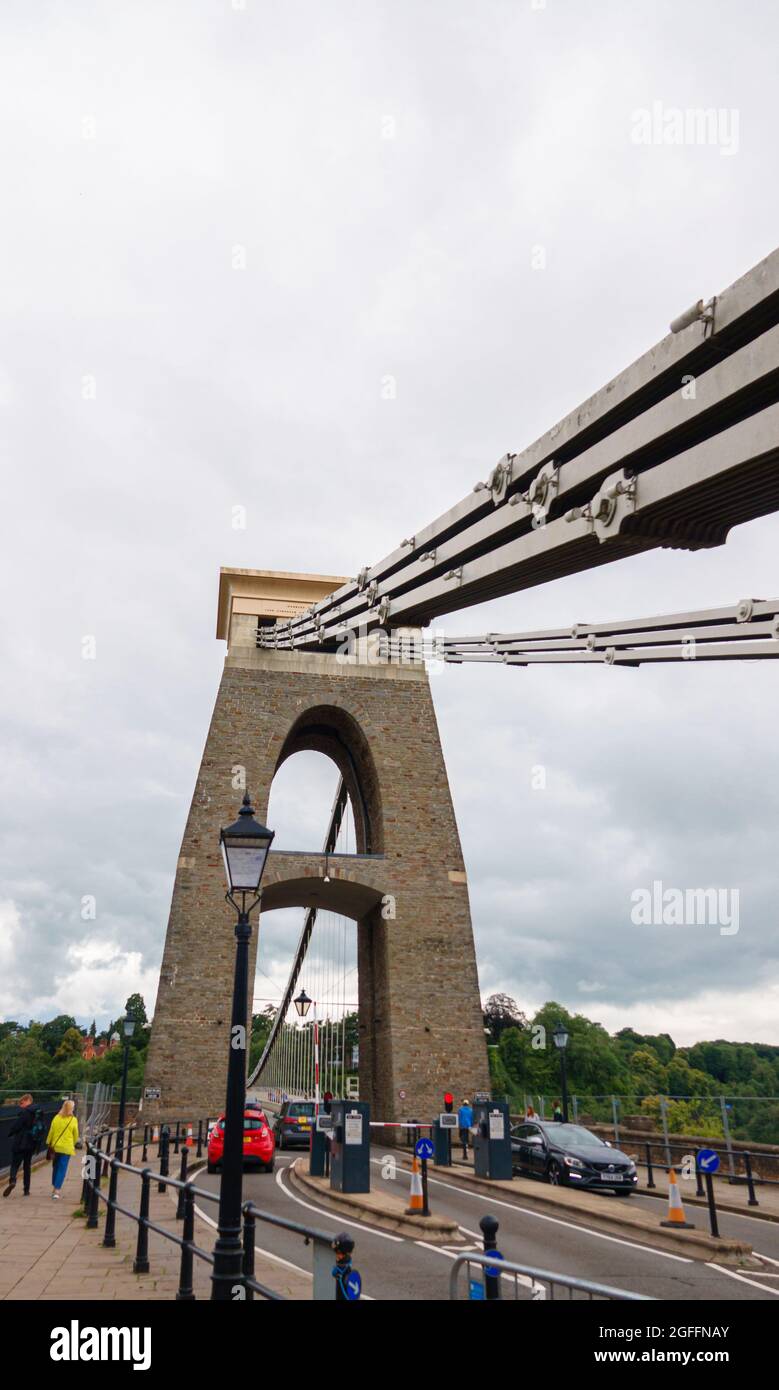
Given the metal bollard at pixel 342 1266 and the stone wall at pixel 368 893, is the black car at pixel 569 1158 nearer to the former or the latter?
the stone wall at pixel 368 893

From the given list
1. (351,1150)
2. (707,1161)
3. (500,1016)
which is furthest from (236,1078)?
(500,1016)

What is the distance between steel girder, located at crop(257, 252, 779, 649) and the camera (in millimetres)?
5516

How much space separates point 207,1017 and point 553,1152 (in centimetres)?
1139

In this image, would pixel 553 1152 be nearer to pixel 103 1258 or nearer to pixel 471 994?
pixel 103 1258

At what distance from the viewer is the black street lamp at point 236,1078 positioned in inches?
228

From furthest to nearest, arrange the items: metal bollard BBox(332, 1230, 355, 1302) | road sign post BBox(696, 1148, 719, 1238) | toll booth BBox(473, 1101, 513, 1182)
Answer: toll booth BBox(473, 1101, 513, 1182), road sign post BBox(696, 1148, 719, 1238), metal bollard BBox(332, 1230, 355, 1302)

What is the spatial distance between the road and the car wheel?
139 cm

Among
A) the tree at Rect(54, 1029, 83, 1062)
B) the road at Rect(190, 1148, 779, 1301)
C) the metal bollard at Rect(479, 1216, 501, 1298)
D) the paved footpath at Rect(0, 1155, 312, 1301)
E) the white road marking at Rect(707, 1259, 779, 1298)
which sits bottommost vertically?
the white road marking at Rect(707, 1259, 779, 1298)

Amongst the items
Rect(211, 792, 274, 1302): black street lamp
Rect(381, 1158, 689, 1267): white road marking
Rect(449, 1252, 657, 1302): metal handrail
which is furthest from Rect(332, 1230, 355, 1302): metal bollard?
Rect(381, 1158, 689, 1267): white road marking

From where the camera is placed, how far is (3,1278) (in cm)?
751

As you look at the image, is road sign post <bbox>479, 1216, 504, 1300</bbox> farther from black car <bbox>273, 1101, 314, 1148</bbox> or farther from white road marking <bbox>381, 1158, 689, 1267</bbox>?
black car <bbox>273, 1101, 314, 1148</bbox>

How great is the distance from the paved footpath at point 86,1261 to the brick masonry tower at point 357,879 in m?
→ 11.4

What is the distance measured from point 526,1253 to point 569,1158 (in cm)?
531

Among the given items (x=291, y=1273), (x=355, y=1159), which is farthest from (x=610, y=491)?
(x=355, y=1159)
